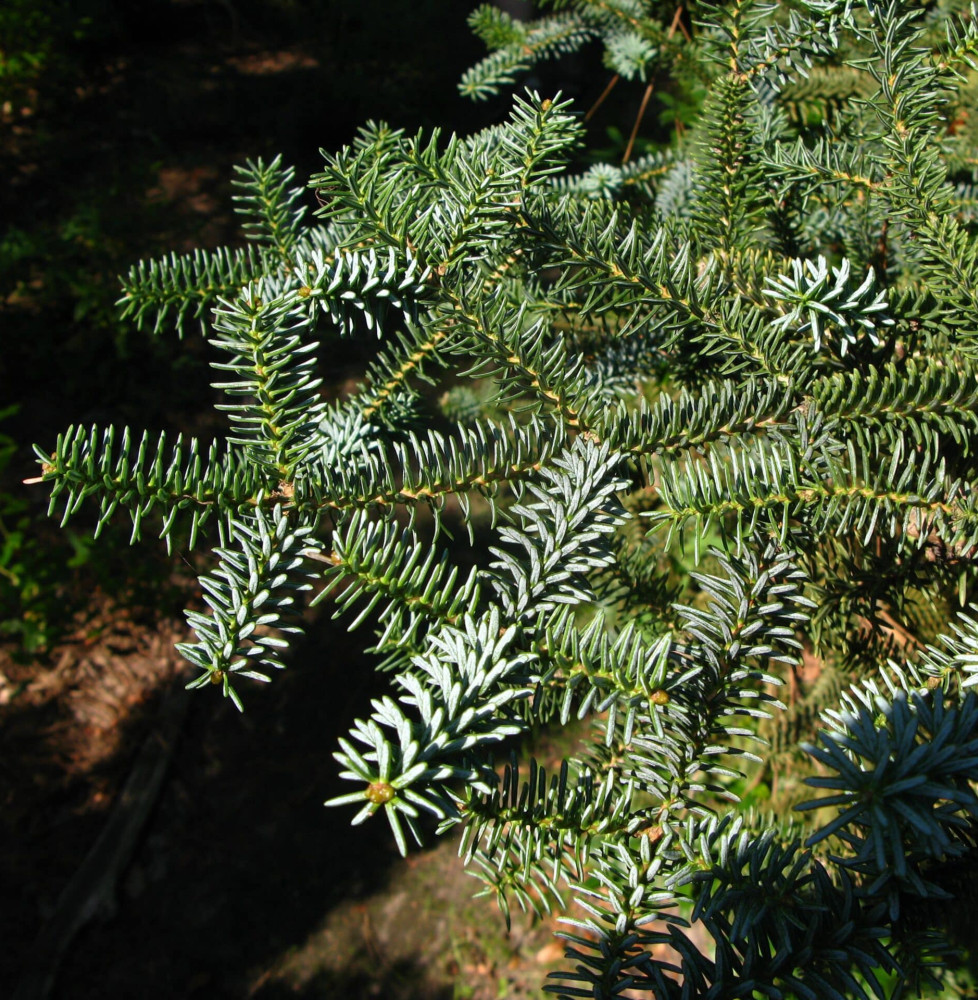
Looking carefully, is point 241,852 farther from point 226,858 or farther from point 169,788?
point 169,788

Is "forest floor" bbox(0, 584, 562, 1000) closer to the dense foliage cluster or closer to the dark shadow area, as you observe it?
the dark shadow area

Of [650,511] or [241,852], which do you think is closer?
[650,511]

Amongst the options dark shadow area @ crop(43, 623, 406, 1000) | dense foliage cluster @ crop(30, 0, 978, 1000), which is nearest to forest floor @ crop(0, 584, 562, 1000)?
dark shadow area @ crop(43, 623, 406, 1000)

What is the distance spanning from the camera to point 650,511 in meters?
0.75

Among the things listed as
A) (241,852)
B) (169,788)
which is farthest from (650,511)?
(169,788)

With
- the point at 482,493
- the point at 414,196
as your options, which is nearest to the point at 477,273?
the point at 414,196

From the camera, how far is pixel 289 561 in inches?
25.6

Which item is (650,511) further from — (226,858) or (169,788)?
(169,788)

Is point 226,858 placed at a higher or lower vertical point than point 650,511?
lower

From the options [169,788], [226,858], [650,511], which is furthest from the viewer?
[169,788]

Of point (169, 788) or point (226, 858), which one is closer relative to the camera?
point (226, 858)

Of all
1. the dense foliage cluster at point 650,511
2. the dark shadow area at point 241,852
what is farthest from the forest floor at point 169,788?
the dense foliage cluster at point 650,511

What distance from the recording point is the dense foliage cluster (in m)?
0.55

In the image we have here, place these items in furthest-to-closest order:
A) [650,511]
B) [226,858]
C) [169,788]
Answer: [169,788] → [226,858] → [650,511]
